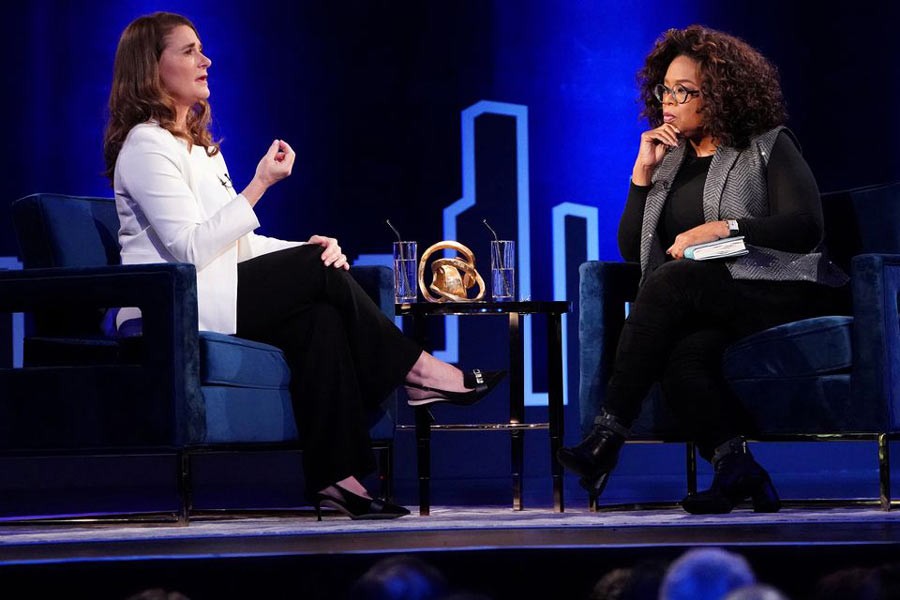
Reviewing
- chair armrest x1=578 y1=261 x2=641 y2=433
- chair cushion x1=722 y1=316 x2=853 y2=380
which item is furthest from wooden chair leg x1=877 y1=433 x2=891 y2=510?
chair armrest x1=578 y1=261 x2=641 y2=433

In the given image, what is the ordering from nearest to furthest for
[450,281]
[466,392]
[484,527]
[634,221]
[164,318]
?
[484,527] → [164,318] → [466,392] → [634,221] → [450,281]

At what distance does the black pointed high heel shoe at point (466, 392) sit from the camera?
10.5 feet

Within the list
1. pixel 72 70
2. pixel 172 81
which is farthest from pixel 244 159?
pixel 172 81

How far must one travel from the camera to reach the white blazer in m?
3.09

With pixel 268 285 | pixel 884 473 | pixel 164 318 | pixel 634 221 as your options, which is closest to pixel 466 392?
pixel 268 285

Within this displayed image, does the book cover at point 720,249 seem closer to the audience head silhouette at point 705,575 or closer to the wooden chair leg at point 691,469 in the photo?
the wooden chair leg at point 691,469

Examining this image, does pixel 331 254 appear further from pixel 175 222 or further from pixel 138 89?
pixel 138 89

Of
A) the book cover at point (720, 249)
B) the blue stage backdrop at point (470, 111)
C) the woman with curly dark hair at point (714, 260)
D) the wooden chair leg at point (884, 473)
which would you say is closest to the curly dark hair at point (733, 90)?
the woman with curly dark hair at point (714, 260)

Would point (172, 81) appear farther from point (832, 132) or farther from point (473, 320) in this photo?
point (832, 132)

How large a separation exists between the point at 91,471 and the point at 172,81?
210cm

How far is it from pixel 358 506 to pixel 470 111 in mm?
2370

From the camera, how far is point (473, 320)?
16.0ft

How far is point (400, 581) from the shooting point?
6.40 ft

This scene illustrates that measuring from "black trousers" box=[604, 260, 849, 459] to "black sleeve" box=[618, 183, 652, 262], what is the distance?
0.35 m
